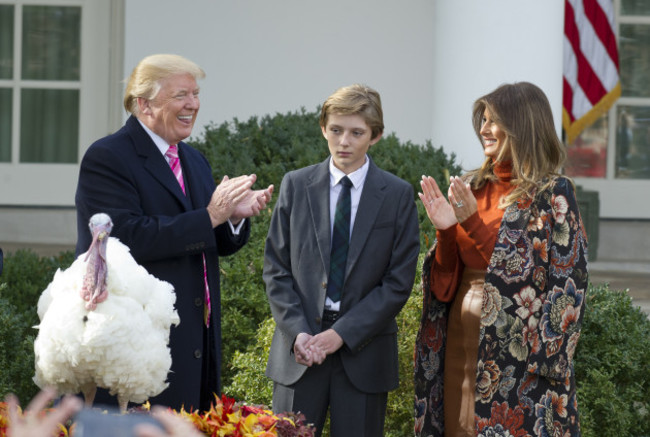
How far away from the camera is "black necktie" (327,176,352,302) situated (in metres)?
4.17

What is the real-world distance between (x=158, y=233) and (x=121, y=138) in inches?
17.9

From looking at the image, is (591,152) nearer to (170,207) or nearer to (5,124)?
(5,124)

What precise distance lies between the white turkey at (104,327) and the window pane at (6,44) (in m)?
8.56

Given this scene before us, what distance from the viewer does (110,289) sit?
2742 millimetres

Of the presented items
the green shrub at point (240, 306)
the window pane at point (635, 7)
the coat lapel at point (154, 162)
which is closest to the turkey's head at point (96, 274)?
the coat lapel at point (154, 162)

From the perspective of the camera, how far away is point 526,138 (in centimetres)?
397

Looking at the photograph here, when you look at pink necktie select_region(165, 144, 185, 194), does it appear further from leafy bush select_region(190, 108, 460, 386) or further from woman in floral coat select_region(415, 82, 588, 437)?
leafy bush select_region(190, 108, 460, 386)

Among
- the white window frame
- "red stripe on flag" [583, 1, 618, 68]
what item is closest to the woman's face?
"red stripe on flag" [583, 1, 618, 68]

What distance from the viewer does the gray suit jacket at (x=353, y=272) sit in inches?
161

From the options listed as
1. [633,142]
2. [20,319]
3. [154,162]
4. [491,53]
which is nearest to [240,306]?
[20,319]

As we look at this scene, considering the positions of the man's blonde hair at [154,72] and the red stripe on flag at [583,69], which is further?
the red stripe on flag at [583,69]

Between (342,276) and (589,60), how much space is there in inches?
285

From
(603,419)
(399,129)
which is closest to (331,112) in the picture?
(603,419)

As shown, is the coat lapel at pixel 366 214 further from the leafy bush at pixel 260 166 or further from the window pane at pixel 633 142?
the window pane at pixel 633 142
